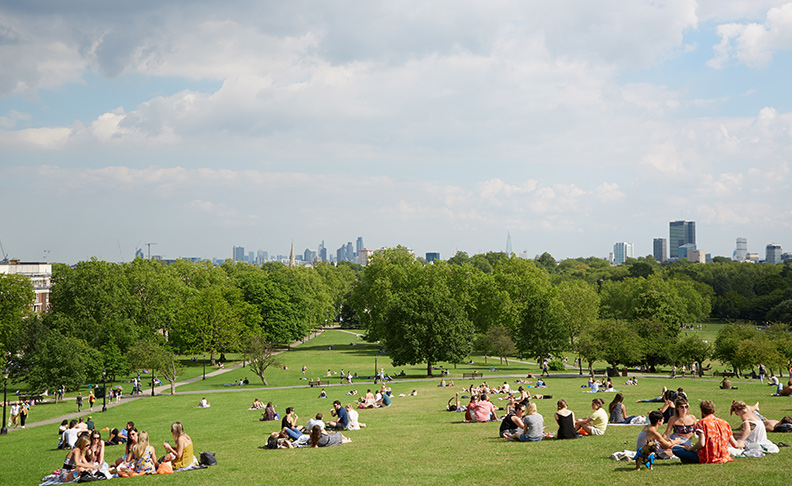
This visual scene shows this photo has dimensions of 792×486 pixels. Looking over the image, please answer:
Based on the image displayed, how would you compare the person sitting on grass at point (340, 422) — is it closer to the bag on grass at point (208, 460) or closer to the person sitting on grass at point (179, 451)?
the bag on grass at point (208, 460)

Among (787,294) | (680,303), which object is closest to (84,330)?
(680,303)

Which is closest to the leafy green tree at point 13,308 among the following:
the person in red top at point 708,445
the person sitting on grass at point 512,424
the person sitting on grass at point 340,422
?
the person sitting on grass at point 340,422

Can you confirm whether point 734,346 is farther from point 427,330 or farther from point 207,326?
point 207,326

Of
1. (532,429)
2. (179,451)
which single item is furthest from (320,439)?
(532,429)

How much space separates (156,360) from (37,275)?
74.8 m

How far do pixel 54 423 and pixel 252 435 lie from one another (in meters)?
20.9

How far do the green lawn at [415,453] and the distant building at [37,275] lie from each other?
8212 cm

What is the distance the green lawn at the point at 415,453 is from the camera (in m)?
12.8

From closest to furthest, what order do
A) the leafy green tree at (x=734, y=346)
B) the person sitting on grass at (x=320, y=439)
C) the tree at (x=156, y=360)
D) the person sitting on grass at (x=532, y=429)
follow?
the person sitting on grass at (x=532, y=429)
the person sitting on grass at (x=320, y=439)
the tree at (x=156, y=360)
the leafy green tree at (x=734, y=346)

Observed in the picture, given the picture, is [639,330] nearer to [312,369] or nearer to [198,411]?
[312,369]

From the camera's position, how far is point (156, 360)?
5253 cm

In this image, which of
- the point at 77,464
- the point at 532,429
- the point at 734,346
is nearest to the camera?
the point at 77,464

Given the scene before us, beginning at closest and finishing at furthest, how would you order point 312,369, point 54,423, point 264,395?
point 54,423 → point 264,395 → point 312,369

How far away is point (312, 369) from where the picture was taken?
65188 millimetres
